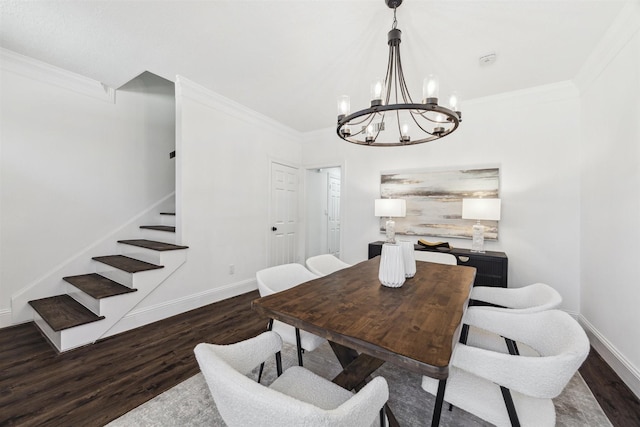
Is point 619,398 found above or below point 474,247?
below

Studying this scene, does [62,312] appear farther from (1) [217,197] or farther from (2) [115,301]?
(1) [217,197]

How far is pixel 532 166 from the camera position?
3068mm

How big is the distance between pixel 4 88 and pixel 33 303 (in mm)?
2153

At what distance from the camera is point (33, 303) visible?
8.59ft

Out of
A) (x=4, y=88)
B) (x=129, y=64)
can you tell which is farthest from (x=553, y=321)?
(x=4, y=88)

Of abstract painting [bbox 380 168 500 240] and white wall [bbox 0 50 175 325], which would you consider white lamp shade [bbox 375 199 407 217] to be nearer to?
abstract painting [bbox 380 168 500 240]

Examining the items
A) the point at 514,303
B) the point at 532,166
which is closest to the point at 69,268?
the point at 514,303

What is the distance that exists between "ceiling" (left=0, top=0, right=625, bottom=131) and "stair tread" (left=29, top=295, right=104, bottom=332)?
249 cm

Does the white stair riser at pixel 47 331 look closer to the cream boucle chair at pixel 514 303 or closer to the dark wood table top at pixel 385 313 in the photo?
the dark wood table top at pixel 385 313

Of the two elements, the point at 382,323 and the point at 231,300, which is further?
the point at 231,300

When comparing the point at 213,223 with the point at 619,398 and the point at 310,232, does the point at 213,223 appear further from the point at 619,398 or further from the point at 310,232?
the point at 619,398

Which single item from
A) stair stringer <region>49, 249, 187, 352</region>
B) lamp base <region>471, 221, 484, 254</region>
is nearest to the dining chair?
lamp base <region>471, 221, 484, 254</region>

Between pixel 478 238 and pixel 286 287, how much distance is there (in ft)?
8.22

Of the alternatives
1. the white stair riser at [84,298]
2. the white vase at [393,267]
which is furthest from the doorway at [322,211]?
the white stair riser at [84,298]
